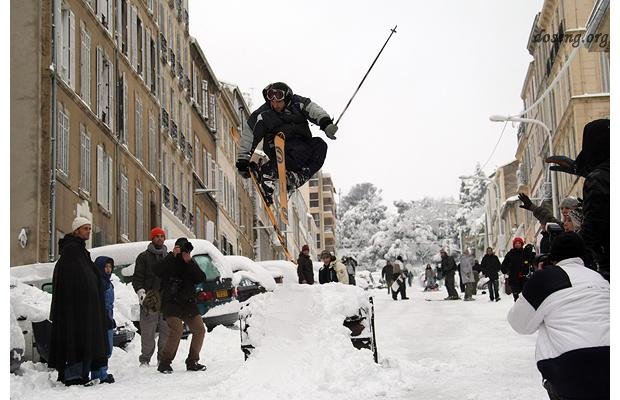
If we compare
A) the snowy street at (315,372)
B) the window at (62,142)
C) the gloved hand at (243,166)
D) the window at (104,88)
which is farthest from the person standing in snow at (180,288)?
the window at (104,88)

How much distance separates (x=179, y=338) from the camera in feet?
41.2

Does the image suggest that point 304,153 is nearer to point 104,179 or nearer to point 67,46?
point 67,46

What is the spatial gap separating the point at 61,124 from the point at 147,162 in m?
10.9

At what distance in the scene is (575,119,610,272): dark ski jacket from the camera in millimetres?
6745

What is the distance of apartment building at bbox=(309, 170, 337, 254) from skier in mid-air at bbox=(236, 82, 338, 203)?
361 ft

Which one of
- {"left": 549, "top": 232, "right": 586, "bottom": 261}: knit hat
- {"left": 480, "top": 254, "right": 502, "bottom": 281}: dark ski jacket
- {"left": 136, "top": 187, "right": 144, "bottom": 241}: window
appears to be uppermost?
{"left": 136, "top": 187, "right": 144, "bottom": 241}: window

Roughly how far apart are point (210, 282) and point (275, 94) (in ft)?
21.0

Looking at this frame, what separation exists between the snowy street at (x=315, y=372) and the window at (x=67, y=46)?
12421 millimetres

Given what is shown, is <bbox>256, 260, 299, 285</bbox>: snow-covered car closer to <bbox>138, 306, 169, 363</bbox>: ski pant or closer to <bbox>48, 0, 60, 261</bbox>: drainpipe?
<bbox>48, 0, 60, 261</bbox>: drainpipe

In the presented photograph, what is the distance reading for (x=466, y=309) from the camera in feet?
77.1

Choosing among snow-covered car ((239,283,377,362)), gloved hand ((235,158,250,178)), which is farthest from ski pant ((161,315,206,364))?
gloved hand ((235,158,250,178))

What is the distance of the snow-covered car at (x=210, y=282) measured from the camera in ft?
57.7

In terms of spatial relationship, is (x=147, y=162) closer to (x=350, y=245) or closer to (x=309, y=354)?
(x=309, y=354)

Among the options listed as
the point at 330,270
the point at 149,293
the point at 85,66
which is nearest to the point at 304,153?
the point at 149,293
